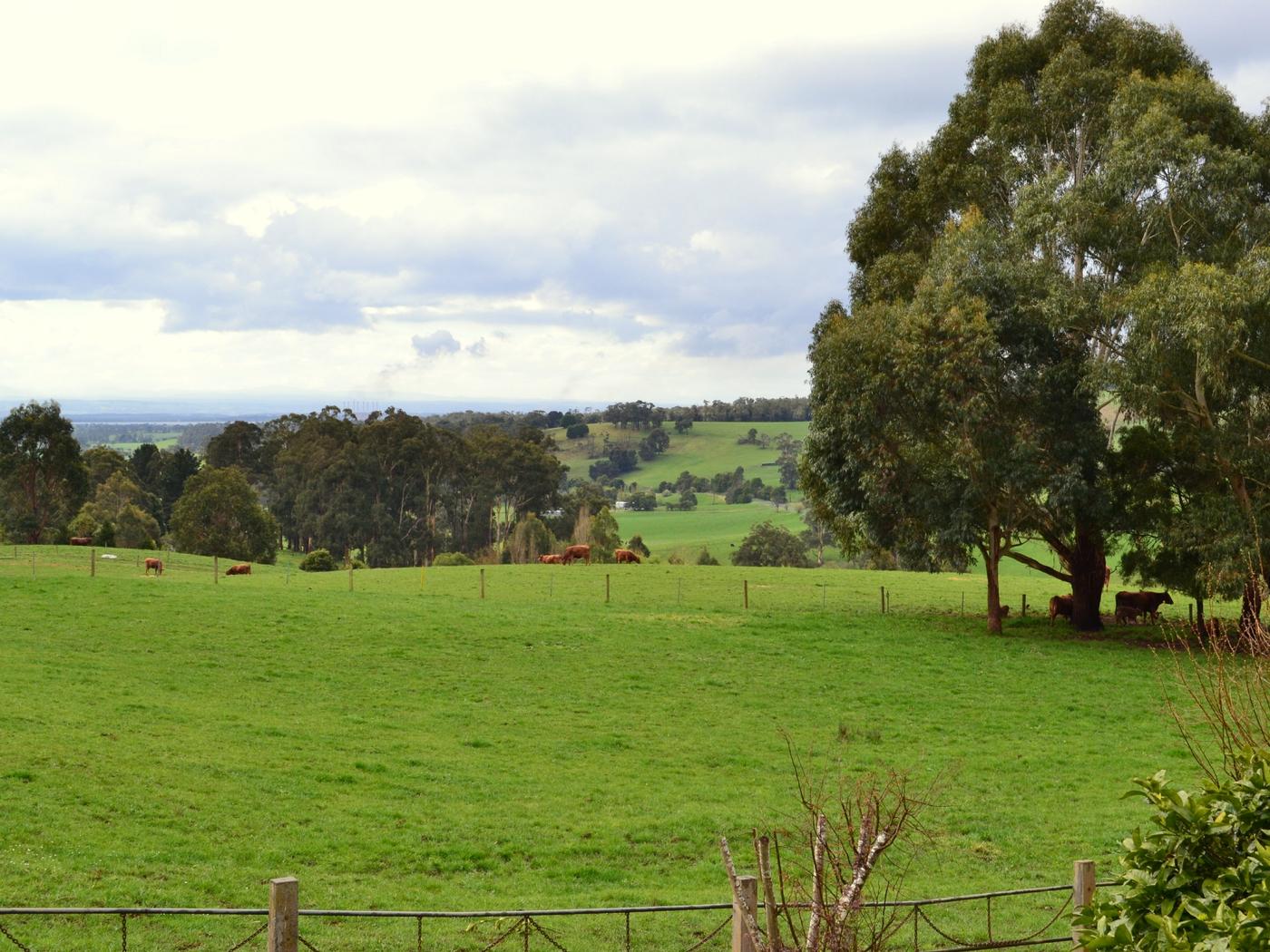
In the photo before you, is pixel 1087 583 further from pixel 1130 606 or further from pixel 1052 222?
pixel 1052 222

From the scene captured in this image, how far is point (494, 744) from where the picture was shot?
Result: 76.2ft

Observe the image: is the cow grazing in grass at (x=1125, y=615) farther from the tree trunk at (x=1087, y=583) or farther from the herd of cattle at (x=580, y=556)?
the herd of cattle at (x=580, y=556)

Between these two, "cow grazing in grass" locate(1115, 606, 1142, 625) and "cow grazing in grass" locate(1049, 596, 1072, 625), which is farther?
"cow grazing in grass" locate(1049, 596, 1072, 625)

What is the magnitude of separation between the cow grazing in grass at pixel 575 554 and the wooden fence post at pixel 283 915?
50167mm

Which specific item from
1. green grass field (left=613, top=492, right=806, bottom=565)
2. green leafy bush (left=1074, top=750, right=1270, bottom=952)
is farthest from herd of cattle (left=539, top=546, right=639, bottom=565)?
green leafy bush (left=1074, top=750, right=1270, bottom=952)

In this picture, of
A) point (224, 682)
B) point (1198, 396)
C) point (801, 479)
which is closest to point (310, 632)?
point (224, 682)

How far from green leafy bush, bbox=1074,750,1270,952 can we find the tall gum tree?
27.8m

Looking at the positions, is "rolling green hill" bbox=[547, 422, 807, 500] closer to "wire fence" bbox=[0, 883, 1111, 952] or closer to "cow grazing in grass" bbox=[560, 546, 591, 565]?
"cow grazing in grass" bbox=[560, 546, 591, 565]

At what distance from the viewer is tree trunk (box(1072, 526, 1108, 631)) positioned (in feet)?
125

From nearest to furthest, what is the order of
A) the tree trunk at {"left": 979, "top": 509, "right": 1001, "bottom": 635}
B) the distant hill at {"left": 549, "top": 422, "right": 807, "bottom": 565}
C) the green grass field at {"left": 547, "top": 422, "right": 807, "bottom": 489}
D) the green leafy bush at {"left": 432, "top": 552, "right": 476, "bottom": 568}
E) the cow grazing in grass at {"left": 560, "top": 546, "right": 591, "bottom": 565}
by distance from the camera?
the tree trunk at {"left": 979, "top": 509, "right": 1001, "bottom": 635}
the cow grazing in grass at {"left": 560, "top": 546, "right": 591, "bottom": 565}
the green leafy bush at {"left": 432, "top": 552, "right": 476, "bottom": 568}
the distant hill at {"left": 549, "top": 422, "right": 807, "bottom": 565}
the green grass field at {"left": 547, "top": 422, "right": 807, "bottom": 489}

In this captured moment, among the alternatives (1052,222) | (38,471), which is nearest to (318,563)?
(38,471)

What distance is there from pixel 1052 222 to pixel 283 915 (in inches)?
1272

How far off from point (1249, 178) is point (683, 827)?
27.3 m

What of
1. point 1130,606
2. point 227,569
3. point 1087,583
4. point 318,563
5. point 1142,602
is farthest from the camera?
point 318,563
